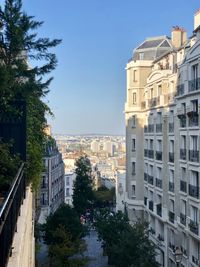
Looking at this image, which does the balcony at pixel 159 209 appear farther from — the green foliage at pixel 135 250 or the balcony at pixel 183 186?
Result: the balcony at pixel 183 186

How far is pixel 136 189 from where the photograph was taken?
37875 millimetres

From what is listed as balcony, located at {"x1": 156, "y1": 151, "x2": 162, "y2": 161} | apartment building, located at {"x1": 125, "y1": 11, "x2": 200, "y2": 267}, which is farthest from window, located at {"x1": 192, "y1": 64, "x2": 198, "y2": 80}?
balcony, located at {"x1": 156, "y1": 151, "x2": 162, "y2": 161}

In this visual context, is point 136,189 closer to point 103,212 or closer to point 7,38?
point 103,212

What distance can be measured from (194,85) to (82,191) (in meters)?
35.4

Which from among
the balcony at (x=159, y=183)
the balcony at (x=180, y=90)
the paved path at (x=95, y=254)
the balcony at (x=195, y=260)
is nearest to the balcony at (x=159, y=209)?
the balcony at (x=159, y=183)

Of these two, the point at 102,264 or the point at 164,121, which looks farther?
the point at 102,264

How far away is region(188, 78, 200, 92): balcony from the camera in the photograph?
2504cm

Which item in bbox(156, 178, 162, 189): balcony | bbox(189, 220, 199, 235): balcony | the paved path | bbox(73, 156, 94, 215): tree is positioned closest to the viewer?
bbox(189, 220, 199, 235): balcony

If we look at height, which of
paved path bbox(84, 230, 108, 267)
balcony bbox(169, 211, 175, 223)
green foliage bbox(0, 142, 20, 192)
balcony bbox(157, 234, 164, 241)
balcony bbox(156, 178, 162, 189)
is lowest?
paved path bbox(84, 230, 108, 267)

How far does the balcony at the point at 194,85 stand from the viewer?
25.0m

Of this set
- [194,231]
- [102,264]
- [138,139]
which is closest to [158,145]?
[138,139]

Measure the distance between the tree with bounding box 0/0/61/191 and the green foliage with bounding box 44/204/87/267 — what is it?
44.4 feet

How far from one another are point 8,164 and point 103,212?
26.8m

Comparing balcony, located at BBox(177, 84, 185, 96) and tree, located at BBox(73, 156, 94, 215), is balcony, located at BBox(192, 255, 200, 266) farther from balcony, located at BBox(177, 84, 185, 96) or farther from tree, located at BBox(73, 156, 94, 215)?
tree, located at BBox(73, 156, 94, 215)
